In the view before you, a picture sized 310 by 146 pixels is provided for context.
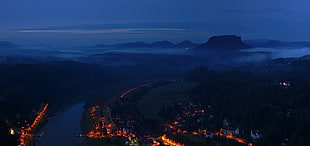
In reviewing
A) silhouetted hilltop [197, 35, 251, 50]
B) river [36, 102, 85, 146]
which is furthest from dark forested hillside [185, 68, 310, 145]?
silhouetted hilltop [197, 35, 251, 50]

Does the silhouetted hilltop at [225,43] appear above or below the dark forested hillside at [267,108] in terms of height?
above

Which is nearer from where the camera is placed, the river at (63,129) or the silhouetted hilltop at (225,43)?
the river at (63,129)

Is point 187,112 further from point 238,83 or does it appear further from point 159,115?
point 238,83

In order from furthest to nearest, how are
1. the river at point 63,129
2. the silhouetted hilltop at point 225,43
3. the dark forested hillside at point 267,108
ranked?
1. the silhouetted hilltop at point 225,43
2. the river at point 63,129
3. the dark forested hillside at point 267,108

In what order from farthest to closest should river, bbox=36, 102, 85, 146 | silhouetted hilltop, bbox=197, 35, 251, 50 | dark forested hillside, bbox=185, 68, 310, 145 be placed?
silhouetted hilltop, bbox=197, 35, 251, 50 → river, bbox=36, 102, 85, 146 → dark forested hillside, bbox=185, 68, 310, 145

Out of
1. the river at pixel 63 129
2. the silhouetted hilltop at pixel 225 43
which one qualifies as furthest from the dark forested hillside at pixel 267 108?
the silhouetted hilltop at pixel 225 43

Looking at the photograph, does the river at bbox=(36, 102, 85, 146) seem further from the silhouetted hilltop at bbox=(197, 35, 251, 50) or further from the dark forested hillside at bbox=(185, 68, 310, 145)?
the silhouetted hilltop at bbox=(197, 35, 251, 50)

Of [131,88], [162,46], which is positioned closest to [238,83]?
[131,88]

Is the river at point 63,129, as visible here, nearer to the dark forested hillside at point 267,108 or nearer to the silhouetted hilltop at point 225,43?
the dark forested hillside at point 267,108

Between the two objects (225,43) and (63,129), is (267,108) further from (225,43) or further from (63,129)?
(225,43)
